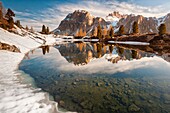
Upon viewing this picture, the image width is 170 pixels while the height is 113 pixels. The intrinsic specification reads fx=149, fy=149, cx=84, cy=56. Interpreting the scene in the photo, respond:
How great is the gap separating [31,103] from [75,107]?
2.62 m

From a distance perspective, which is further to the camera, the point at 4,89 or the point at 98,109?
the point at 4,89

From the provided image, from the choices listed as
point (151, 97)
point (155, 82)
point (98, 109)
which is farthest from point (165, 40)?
point (98, 109)

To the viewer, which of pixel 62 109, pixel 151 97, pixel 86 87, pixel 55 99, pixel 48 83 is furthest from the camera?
pixel 48 83

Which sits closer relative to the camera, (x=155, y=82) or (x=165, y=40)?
(x=155, y=82)

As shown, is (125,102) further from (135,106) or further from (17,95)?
(17,95)

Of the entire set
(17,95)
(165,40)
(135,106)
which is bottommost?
(135,106)

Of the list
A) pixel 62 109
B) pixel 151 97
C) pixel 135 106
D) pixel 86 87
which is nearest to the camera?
pixel 62 109

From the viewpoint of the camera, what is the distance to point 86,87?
12.6 m

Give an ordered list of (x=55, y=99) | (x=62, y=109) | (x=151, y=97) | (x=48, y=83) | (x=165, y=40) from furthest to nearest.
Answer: (x=165, y=40)
(x=48, y=83)
(x=151, y=97)
(x=55, y=99)
(x=62, y=109)

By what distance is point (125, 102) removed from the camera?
9867 millimetres

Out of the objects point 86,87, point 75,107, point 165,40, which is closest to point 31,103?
point 75,107

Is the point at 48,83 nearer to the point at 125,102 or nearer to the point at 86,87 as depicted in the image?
the point at 86,87

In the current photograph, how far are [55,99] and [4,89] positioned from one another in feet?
12.7

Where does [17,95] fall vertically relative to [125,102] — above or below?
above
